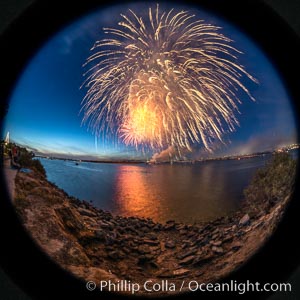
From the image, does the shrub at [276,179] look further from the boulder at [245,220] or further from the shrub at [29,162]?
the shrub at [29,162]

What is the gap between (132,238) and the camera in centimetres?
312

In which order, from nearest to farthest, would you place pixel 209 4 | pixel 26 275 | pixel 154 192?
pixel 209 4, pixel 26 275, pixel 154 192

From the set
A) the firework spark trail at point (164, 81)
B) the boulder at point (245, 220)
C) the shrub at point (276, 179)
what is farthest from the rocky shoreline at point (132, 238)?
the firework spark trail at point (164, 81)

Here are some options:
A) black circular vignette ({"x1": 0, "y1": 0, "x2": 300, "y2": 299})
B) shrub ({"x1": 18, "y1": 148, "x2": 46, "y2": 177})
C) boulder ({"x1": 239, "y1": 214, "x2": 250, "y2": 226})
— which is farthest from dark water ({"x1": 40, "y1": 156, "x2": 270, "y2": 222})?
black circular vignette ({"x1": 0, "y1": 0, "x2": 300, "y2": 299})

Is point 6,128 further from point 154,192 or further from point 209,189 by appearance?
point 209,189

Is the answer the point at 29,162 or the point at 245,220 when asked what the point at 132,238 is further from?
the point at 29,162

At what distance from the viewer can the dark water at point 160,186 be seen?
321 cm

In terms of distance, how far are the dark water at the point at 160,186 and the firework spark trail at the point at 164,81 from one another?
47cm

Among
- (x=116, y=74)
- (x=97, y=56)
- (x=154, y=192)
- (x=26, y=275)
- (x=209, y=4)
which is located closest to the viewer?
(x=209, y=4)

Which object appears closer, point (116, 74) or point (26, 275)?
point (26, 275)

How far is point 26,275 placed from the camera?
284 centimetres

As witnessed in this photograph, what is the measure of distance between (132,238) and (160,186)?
0.94m

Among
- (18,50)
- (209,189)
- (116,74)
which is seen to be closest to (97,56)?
(116,74)

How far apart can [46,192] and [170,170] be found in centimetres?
205
